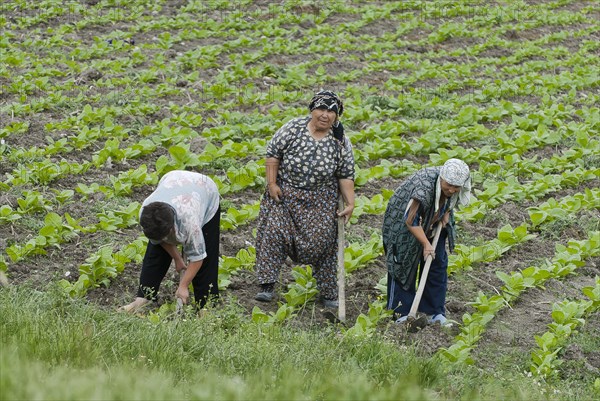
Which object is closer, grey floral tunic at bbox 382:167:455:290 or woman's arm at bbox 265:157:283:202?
grey floral tunic at bbox 382:167:455:290

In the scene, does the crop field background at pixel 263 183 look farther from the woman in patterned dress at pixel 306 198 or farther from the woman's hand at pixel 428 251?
the woman's hand at pixel 428 251

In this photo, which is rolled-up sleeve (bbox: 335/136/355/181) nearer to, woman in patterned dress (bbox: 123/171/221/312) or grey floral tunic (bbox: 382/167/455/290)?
grey floral tunic (bbox: 382/167/455/290)

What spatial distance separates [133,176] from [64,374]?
6.77 metres

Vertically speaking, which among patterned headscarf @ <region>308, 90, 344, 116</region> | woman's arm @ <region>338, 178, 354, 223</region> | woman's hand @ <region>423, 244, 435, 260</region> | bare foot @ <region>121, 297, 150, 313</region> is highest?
patterned headscarf @ <region>308, 90, 344, 116</region>

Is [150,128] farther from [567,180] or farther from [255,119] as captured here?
[567,180]

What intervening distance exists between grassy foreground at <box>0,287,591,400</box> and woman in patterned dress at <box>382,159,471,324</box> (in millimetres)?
923

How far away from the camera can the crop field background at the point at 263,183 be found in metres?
4.98

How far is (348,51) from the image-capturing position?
1802 centimetres

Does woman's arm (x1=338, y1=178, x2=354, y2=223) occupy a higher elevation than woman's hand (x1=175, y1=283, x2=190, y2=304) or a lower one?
higher

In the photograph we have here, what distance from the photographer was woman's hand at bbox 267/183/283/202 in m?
7.69

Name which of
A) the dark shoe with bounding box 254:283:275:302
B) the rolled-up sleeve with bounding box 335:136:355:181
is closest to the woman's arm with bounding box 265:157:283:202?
the rolled-up sleeve with bounding box 335:136:355:181

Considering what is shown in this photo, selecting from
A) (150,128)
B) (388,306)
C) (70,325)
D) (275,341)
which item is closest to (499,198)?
(388,306)

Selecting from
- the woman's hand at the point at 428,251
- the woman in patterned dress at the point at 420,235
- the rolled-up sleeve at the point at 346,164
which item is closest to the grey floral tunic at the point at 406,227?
the woman in patterned dress at the point at 420,235

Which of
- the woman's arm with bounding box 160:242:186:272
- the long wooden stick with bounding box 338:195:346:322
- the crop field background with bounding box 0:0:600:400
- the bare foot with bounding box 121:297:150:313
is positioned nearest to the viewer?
the crop field background with bounding box 0:0:600:400
